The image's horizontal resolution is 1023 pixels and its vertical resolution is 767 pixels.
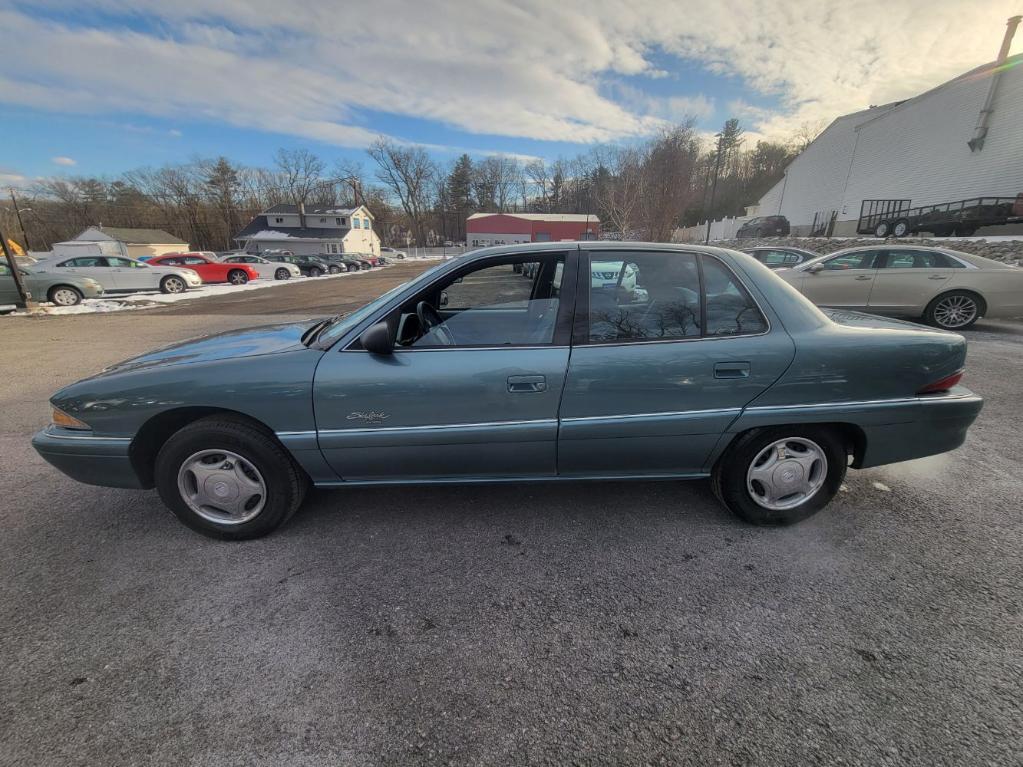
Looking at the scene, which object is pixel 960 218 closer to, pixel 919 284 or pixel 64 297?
pixel 919 284

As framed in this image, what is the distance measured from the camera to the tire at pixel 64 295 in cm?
1342

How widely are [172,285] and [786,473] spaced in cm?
2252

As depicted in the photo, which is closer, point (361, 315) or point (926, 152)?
point (361, 315)

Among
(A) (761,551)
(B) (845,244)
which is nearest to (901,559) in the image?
(A) (761,551)

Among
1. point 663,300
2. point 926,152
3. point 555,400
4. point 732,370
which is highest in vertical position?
point 926,152

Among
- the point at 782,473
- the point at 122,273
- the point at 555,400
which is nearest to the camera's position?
the point at 555,400

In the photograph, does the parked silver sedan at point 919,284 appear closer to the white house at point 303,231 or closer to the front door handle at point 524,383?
the front door handle at point 524,383

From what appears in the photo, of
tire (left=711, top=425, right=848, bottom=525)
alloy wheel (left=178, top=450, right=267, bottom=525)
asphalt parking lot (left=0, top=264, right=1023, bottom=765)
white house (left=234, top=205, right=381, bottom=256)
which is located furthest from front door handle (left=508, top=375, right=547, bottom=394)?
white house (left=234, top=205, right=381, bottom=256)

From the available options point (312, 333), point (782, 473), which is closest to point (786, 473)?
point (782, 473)

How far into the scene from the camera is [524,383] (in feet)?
7.41

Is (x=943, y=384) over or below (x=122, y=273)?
over

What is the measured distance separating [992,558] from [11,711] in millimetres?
4327

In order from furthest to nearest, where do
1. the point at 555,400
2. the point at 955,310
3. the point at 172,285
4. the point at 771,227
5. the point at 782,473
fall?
the point at 771,227 → the point at 172,285 → the point at 955,310 → the point at 782,473 → the point at 555,400

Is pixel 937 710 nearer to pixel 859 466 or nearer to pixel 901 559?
pixel 901 559
